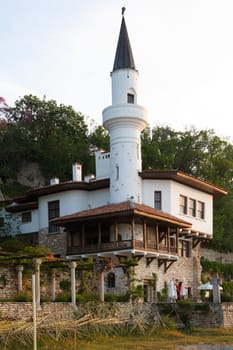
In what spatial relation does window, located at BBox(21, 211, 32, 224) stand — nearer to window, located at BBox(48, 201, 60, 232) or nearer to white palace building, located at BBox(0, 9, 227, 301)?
white palace building, located at BBox(0, 9, 227, 301)

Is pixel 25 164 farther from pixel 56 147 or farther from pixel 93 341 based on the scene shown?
pixel 93 341

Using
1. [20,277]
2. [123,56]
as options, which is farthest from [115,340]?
[123,56]

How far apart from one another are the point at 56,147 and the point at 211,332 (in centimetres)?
2820

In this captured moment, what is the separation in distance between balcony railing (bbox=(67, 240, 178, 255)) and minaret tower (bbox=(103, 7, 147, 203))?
9.77ft

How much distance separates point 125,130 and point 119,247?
22.6 ft

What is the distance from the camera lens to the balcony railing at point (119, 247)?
30828 millimetres

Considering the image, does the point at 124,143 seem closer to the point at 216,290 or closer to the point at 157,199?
the point at 157,199

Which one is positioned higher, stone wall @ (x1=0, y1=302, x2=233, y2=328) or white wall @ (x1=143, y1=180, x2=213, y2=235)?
white wall @ (x1=143, y1=180, x2=213, y2=235)

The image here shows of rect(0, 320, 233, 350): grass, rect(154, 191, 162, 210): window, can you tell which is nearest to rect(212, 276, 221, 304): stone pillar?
rect(0, 320, 233, 350): grass

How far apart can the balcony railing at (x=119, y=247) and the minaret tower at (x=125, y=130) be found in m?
2.98

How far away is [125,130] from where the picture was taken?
34.5m

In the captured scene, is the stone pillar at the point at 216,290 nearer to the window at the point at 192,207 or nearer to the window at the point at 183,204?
the window at the point at 183,204

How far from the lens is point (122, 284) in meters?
31.9

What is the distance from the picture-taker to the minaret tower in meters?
34.0
